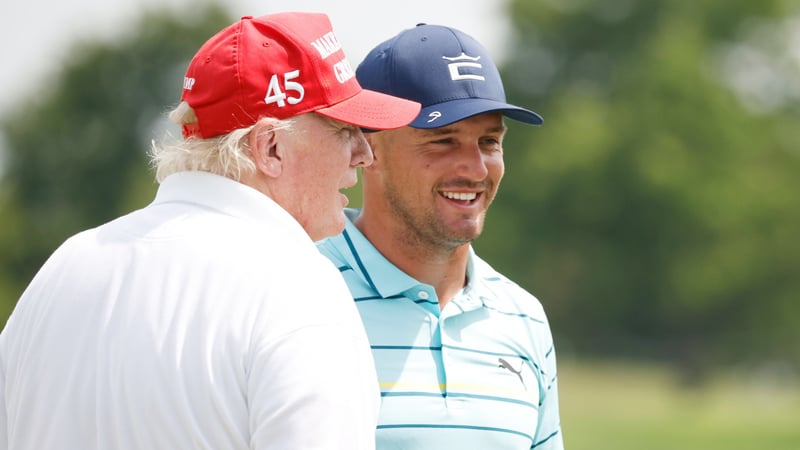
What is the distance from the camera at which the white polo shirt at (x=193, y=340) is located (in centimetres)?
210

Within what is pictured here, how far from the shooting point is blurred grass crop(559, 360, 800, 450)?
2308 centimetres

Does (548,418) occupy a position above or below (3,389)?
below

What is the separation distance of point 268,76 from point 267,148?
130mm

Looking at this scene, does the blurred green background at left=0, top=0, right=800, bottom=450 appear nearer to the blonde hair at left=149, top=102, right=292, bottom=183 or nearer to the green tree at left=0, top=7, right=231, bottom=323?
the green tree at left=0, top=7, right=231, bottom=323

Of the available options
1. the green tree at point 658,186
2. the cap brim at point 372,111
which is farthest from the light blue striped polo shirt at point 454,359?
the green tree at point 658,186

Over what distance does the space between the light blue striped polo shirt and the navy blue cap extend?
394 mm

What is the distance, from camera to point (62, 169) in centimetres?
4853

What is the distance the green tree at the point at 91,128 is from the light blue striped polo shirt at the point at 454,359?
144 feet

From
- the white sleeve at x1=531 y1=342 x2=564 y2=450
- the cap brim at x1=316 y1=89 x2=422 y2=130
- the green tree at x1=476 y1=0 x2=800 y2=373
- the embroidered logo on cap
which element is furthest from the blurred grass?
the cap brim at x1=316 y1=89 x2=422 y2=130

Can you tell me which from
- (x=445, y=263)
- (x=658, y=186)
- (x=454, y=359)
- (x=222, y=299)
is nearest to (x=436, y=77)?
(x=445, y=263)

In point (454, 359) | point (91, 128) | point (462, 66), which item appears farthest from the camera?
point (91, 128)

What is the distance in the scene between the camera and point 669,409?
32.6 m

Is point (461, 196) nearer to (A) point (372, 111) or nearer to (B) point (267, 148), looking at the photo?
(A) point (372, 111)

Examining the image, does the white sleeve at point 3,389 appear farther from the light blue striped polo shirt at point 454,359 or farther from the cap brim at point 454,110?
the cap brim at point 454,110
